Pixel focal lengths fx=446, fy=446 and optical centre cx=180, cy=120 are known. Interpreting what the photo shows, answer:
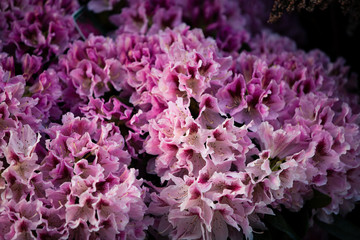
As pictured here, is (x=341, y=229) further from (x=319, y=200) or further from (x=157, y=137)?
(x=157, y=137)

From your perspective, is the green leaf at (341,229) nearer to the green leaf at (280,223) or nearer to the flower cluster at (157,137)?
the flower cluster at (157,137)

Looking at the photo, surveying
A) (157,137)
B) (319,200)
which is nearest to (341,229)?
(319,200)

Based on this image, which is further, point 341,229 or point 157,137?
point 341,229

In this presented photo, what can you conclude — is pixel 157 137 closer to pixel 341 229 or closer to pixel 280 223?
pixel 280 223

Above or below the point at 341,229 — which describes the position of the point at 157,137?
above

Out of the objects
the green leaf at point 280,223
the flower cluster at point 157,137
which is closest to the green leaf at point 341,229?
the flower cluster at point 157,137

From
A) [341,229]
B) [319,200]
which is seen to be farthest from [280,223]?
[341,229]
